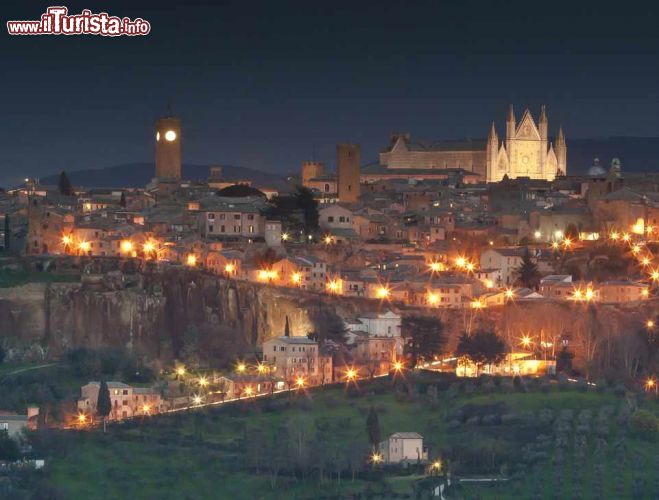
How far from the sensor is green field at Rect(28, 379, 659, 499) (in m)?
72.1

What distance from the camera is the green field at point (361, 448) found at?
236 feet

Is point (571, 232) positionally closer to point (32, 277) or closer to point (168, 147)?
point (32, 277)

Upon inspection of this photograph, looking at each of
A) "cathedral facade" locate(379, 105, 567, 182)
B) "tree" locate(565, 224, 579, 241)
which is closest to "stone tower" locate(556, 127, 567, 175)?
"cathedral facade" locate(379, 105, 567, 182)

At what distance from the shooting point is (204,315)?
86250 mm

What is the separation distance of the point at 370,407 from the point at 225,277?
11166 millimetres

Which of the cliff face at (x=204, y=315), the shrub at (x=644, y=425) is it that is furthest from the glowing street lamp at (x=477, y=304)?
the shrub at (x=644, y=425)

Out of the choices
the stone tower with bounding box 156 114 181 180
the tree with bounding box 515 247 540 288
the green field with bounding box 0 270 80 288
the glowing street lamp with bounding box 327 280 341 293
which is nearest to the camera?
the green field with bounding box 0 270 80 288

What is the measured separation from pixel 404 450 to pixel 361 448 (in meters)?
1.27

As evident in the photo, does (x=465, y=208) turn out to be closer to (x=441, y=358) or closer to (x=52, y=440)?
(x=441, y=358)

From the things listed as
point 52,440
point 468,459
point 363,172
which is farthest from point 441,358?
point 363,172

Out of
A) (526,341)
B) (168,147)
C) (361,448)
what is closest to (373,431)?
(361,448)

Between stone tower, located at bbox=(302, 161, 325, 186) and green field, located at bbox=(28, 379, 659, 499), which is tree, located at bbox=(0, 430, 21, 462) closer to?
green field, located at bbox=(28, 379, 659, 499)

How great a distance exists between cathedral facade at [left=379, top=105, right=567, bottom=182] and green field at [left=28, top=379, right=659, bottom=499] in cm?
4492

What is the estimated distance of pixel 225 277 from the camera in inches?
3474
